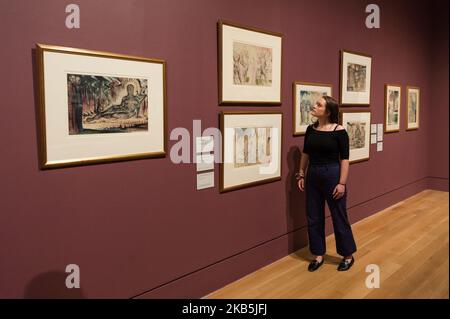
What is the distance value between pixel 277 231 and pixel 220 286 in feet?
3.24

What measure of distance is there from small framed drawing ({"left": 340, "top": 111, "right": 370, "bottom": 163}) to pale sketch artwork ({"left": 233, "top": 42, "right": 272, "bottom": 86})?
1747 millimetres

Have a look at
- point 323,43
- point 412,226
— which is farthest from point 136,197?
point 412,226

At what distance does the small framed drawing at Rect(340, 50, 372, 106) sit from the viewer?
5.23 m

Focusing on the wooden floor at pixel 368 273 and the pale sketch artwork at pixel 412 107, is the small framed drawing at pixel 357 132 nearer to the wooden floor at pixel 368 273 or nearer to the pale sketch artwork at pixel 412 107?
the wooden floor at pixel 368 273

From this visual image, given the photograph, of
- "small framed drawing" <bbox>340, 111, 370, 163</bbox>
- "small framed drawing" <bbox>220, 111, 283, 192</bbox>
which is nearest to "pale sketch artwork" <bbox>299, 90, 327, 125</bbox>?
"small framed drawing" <bbox>220, 111, 283, 192</bbox>

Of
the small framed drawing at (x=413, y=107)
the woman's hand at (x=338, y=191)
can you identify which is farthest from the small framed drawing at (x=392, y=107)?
the woman's hand at (x=338, y=191)

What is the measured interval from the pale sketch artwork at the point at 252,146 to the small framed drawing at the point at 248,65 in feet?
0.90

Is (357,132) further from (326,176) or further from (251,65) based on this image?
(251,65)

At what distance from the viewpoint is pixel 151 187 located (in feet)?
10.1

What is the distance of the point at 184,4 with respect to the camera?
3182 millimetres

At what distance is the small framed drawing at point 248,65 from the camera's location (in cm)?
353

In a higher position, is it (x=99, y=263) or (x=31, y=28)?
(x=31, y=28)
